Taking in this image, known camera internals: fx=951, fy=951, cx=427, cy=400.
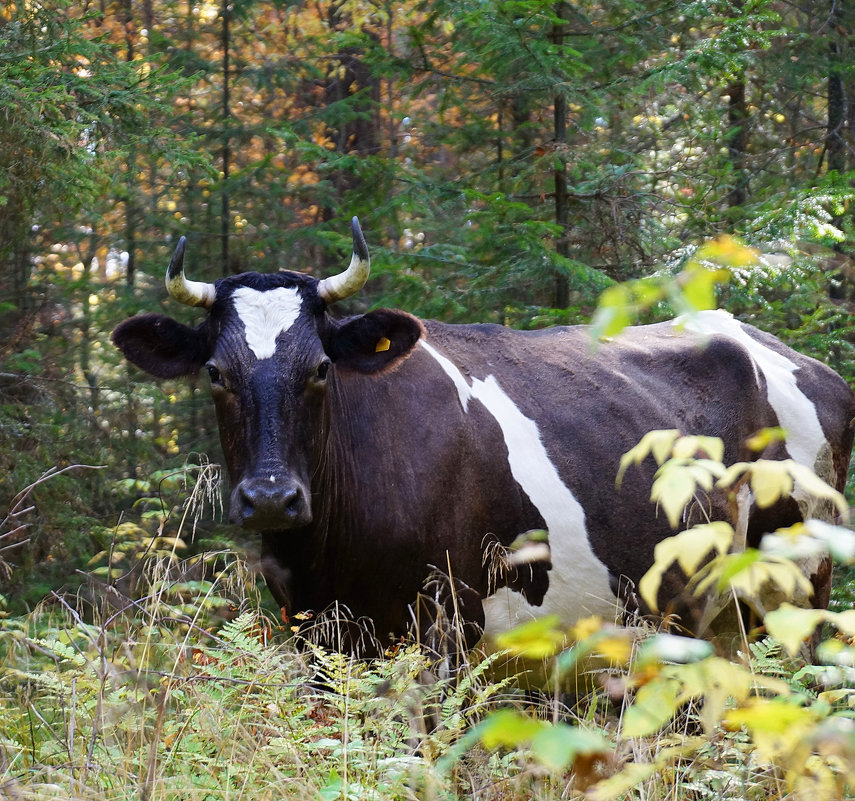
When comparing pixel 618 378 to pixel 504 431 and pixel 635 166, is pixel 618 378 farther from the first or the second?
pixel 635 166

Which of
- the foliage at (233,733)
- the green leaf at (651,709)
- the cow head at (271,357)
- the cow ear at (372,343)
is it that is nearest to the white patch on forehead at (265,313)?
the cow head at (271,357)

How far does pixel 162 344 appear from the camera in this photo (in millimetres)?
5426

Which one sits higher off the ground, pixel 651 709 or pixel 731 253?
pixel 731 253

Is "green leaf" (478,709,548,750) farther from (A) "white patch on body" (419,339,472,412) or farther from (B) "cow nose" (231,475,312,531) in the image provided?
(A) "white patch on body" (419,339,472,412)

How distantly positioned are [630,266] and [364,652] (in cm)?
537

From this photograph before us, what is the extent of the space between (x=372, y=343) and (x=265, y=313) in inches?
25.7

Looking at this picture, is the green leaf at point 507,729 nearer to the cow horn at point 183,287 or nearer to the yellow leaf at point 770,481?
the yellow leaf at point 770,481

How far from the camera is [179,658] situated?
333 cm

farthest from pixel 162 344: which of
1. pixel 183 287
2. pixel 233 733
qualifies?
pixel 233 733

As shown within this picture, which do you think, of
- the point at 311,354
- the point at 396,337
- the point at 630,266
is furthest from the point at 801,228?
the point at 311,354

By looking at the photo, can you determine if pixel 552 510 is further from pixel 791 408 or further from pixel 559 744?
pixel 559 744

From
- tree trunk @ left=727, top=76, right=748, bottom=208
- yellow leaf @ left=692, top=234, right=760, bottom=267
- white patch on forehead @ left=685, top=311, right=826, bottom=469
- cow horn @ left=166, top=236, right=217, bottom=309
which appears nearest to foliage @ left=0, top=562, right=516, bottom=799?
yellow leaf @ left=692, top=234, right=760, bottom=267

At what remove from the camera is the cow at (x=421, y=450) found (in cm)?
479

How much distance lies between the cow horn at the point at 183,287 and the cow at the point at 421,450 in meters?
0.01
